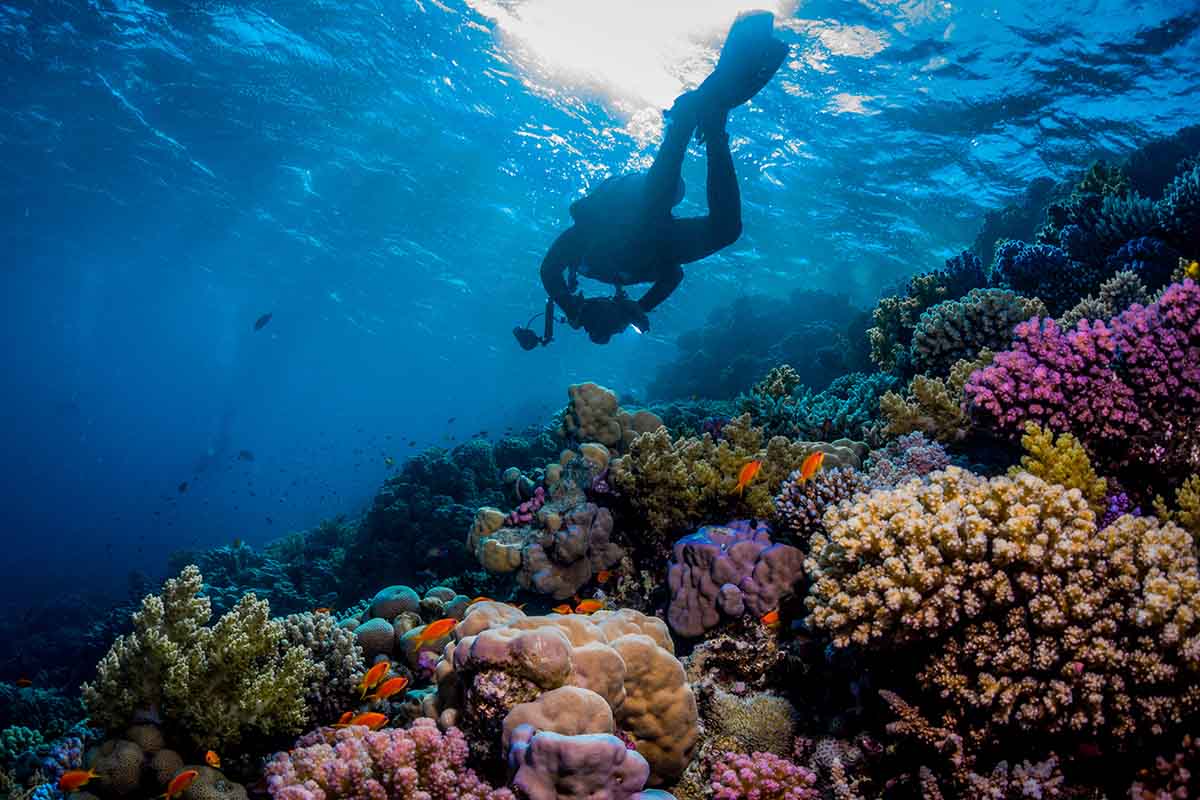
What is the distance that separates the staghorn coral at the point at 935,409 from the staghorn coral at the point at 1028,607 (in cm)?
245

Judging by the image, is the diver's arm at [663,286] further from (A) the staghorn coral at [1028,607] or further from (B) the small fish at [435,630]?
(A) the staghorn coral at [1028,607]

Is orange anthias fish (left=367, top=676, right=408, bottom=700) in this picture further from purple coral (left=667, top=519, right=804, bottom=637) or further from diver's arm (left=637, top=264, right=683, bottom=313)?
diver's arm (left=637, top=264, right=683, bottom=313)

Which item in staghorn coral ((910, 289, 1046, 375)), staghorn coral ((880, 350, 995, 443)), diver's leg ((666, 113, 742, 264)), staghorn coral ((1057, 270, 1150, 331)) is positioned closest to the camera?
staghorn coral ((880, 350, 995, 443))

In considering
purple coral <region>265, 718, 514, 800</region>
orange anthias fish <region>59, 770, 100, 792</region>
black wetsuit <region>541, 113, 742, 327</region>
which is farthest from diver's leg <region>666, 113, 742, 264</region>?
orange anthias fish <region>59, 770, 100, 792</region>

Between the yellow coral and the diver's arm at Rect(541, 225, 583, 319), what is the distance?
263 inches

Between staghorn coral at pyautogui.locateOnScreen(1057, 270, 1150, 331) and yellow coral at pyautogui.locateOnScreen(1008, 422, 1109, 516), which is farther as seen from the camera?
staghorn coral at pyautogui.locateOnScreen(1057, 270, 1150, 331)

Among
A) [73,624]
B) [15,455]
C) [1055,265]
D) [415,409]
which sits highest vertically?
[1055,265]

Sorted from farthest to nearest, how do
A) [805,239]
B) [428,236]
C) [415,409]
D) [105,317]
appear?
[415,409], [105,317], [428,236], [805,239]

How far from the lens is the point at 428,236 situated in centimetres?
3033

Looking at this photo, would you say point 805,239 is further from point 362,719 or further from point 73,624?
point 73,624

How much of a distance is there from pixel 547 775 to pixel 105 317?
8294 centimetres

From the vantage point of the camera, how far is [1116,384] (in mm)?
3789

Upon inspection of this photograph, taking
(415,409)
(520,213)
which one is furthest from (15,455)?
(520,213)

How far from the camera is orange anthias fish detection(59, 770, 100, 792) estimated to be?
3.21 m
